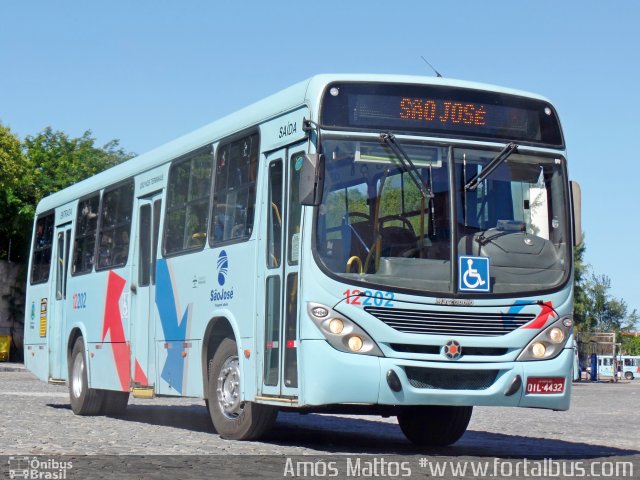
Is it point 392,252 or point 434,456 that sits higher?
point 392,252

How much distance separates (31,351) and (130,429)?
249 inches

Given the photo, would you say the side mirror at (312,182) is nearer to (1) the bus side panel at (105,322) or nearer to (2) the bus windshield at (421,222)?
(2) the bus windshield at (421,222)

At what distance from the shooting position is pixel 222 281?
1320 cm

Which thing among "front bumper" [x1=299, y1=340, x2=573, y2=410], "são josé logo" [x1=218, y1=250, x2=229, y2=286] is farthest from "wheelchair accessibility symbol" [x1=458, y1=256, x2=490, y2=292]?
"são josé logo" [x1=218, y1=250, x2=229, y2=286]

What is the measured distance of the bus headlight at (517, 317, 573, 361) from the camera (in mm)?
11500

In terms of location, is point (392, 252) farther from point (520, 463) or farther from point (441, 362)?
point (520, 463)

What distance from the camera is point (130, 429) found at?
49.2 ft

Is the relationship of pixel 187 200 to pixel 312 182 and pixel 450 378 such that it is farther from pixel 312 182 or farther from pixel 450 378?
pixel 450 378

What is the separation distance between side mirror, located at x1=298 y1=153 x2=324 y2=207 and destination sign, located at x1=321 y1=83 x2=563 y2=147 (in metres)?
0.58

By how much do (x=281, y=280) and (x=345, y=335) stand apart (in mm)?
1119

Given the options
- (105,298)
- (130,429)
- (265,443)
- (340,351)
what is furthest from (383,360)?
(105,298)

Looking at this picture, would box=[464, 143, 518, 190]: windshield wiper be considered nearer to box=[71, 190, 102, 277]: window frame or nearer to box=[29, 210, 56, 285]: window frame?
box=[71, 190, 102, 277]: window frame

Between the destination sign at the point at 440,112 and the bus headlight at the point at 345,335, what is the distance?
1.76 metres

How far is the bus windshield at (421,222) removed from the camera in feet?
36.9
